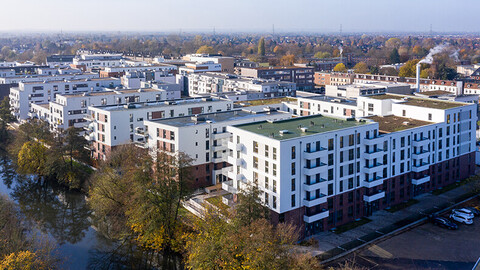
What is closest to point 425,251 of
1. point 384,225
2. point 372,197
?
point 384,225

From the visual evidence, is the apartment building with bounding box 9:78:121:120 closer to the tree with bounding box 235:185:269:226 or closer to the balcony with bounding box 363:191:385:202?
the tree with bounding box 235:185:269:226

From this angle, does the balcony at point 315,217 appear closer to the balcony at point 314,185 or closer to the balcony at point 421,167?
the balcony at point 314,185

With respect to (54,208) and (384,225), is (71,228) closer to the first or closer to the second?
(54,208)

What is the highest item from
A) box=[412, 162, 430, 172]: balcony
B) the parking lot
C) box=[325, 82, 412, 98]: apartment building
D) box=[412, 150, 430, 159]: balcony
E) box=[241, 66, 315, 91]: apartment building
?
box=[241, 66, 315, 91]: apartment building

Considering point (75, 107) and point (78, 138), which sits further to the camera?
point (75, 107)

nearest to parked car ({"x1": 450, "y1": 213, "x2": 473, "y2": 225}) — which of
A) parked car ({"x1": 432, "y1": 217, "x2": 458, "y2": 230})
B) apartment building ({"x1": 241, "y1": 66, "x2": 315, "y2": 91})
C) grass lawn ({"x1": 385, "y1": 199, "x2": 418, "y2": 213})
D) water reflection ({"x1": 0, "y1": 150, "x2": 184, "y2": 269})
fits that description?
parked car ({"x1": 432, "y1": 217, "x2": 458, "y2": 230})

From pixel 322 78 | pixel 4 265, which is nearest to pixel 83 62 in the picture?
pixel 322 78

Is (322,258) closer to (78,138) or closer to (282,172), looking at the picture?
(282,172)
